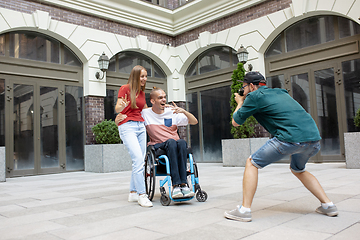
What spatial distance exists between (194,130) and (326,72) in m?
4.85

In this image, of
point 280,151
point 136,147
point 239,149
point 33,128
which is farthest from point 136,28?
point 280,151

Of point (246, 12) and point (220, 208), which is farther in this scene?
point (246, 12)

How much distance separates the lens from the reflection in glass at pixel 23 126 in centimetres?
827

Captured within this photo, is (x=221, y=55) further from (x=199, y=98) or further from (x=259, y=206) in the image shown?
(x=259, y=206)

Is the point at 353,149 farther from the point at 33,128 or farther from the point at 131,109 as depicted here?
the point at 33,128

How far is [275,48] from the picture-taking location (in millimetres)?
9359

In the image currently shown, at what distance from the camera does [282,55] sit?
9133 millimetres

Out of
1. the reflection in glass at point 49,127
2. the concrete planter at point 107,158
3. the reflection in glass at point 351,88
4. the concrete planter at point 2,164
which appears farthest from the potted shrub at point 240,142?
the concrete planter at point 2,164

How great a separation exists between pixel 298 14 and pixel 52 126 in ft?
23.9

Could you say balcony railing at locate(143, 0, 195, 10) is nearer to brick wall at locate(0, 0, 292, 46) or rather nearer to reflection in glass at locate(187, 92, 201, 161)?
brick wall at locate(0, 0, 292, 46)

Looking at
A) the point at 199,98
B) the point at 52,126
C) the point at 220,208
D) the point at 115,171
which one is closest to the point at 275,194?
the point at 220,208

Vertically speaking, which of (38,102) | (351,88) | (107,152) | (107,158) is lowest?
(107,158)

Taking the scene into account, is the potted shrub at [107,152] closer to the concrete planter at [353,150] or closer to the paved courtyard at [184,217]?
the paved courtyard at [184,217]

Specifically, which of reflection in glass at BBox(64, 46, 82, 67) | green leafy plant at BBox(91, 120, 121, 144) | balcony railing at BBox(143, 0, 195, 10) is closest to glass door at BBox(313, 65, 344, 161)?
green leafy plant at BBox(91, 120, 121, 144)
